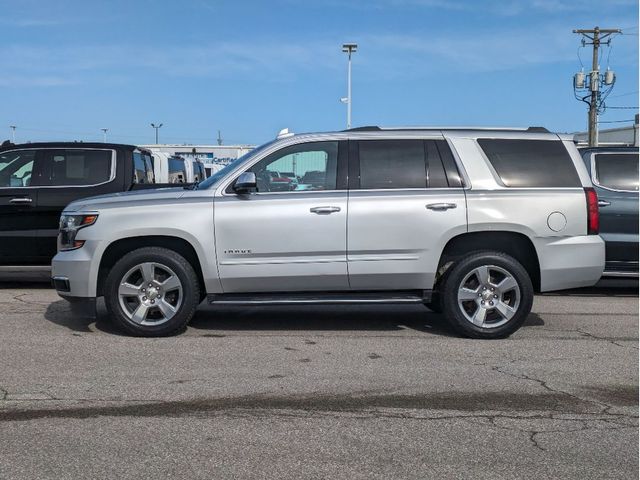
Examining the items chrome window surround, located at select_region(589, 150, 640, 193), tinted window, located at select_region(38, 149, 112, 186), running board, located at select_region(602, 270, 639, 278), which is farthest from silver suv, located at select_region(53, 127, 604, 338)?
tinted window, located at select_region(38, 149, 112, 186)

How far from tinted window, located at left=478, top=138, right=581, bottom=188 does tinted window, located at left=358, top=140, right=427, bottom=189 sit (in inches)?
26.9

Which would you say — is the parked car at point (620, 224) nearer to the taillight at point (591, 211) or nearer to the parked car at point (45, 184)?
the taillight at point (591, 211)

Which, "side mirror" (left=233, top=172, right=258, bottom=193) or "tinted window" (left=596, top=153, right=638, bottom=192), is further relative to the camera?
"tinted window" (left=596, top=153, right=638, bottom=192)

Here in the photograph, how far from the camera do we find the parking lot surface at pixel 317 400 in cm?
402

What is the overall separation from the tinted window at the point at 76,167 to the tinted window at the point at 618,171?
670cm

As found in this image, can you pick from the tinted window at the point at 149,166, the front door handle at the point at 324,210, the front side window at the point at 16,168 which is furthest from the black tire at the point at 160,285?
the tinted window at the point at 149,166

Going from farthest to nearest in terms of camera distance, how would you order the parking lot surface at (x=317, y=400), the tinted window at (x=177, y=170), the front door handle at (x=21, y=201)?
1. the tinted window at (x=177, y=170)
2. the front door handle at (x=21, y=201)
3. the parking lot surface at (x=317, y=400)

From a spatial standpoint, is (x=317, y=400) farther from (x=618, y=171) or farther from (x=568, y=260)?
(x=618, y=171)

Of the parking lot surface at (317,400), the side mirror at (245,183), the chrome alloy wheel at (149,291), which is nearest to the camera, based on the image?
the parking lot surface at (317,400)

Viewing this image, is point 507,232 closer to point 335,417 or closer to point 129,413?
point 335,417

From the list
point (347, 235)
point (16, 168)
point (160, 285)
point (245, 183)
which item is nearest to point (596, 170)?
point (347, 235)

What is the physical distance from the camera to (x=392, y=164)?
709 centimetres

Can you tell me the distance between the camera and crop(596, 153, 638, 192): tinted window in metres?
9.66

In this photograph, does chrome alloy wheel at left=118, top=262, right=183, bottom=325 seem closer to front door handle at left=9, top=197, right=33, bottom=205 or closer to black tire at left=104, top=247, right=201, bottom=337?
black tire at left=104, top=247, right=201, bottom=337
